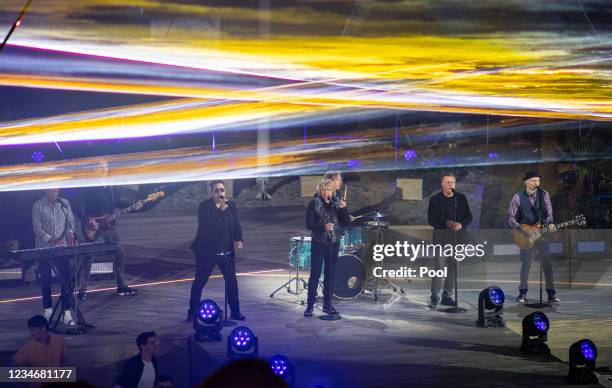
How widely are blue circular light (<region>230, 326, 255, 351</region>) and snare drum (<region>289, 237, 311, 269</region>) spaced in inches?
83.9

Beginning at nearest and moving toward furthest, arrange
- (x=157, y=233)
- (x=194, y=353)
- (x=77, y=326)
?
(x=194, y=353) < (x=77, y=326) < (x=157, y=233)

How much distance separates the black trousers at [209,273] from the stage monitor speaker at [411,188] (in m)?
4.34

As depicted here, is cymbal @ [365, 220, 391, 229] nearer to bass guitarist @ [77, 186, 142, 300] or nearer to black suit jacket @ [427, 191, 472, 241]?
black suit jacket @ [427, 191, 472, 241]

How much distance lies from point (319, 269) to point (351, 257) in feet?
1.89

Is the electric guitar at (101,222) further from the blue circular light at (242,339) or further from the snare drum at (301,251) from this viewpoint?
the blue circular light at (242,339)

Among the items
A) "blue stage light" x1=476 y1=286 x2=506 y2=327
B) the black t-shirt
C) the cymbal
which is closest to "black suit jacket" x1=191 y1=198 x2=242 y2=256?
the cymbal

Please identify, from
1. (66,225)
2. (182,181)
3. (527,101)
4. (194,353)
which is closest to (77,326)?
(66,225)

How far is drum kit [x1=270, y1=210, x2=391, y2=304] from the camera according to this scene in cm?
779

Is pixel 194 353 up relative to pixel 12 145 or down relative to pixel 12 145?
down

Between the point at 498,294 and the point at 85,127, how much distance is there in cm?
485

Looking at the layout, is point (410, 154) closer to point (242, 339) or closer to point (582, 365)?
point (582, 365)

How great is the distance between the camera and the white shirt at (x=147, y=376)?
16.5 ft

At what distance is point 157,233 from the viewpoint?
9305mm

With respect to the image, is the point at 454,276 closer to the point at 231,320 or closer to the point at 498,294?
the point at 498,294
